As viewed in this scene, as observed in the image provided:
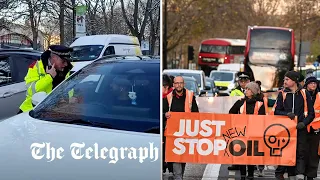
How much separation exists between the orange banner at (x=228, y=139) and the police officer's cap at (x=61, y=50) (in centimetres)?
114

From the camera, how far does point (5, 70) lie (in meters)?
4.36

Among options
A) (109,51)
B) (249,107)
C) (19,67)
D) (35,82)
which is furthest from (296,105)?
(19,67)

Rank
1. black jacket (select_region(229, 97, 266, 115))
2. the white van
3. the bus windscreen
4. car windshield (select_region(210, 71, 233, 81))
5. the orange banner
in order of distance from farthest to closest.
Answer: car windshield (select_region(210, 71, 233, 81)) → the bus windscreen → black jacket (select_region(229, 97, 266, 115)) → the orange banner → the white van

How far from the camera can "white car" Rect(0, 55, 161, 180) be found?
4.37 meters

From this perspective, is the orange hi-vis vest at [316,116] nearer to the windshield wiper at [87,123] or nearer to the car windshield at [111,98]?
the car windshield at [111,98]

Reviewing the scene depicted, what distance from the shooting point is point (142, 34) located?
4367 mm

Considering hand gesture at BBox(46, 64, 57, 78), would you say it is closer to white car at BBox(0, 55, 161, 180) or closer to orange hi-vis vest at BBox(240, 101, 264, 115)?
white car at BBox(0, 55, 161, 180)

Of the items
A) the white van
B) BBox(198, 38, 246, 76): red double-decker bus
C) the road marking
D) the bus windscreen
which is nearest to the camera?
the white van

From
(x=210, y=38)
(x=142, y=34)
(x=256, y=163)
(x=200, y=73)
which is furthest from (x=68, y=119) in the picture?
(x=210, y=38)

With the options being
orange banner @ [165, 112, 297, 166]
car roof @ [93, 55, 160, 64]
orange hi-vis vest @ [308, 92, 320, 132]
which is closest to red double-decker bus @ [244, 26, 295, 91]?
orange hi-vis vest @ [308, 92, 320, 132]

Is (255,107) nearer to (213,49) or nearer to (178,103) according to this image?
(178,103)

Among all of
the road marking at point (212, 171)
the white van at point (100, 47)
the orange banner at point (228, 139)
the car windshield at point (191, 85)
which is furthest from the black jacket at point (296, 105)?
the car windshield at point (191, 85)

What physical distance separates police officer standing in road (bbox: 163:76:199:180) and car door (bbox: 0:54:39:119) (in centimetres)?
123

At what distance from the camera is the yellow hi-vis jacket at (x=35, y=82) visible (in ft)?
14.4
